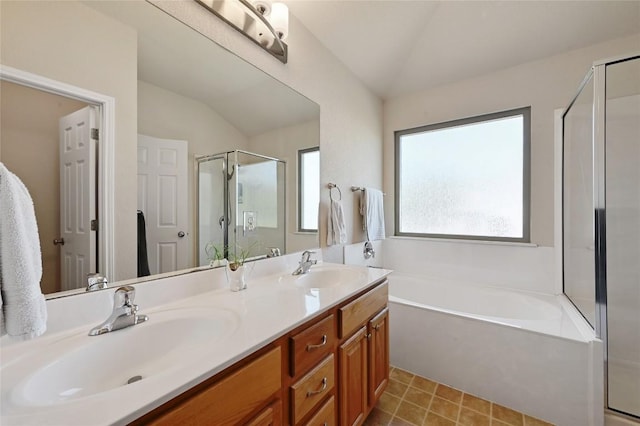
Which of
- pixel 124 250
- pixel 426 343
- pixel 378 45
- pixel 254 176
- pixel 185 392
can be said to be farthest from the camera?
pixel 378 45

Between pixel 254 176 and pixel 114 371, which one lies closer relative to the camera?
pixel 114 371

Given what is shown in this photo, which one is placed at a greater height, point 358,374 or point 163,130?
point 163,130

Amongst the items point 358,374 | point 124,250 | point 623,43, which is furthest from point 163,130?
point 623,43

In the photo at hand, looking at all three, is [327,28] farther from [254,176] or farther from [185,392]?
[185,392]

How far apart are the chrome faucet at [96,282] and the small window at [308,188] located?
3.63ft

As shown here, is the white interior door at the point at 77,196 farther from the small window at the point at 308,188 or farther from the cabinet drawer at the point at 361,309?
the small window at the point at 308,188

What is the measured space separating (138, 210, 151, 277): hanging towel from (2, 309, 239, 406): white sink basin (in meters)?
0.18

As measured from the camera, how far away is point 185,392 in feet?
1.93

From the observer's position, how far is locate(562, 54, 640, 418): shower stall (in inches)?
60.6

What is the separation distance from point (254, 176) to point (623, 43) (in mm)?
2819

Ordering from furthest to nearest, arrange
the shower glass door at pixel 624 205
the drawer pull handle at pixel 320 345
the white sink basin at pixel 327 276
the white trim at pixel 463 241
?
the white trim at pixel 463 241
the shower glass door at pixel 624 205
the white sink basin at pixel 327 276
the drawer pull handle at pixel 320 345

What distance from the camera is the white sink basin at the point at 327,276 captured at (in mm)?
1562

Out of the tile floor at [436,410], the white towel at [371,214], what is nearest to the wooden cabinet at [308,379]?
the tile floor at [436,410]

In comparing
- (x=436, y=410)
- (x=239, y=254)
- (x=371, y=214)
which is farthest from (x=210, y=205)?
(x=436, y=410)
